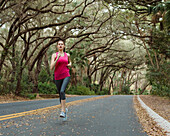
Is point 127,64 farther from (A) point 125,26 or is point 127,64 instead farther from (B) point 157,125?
(B) point 157,125

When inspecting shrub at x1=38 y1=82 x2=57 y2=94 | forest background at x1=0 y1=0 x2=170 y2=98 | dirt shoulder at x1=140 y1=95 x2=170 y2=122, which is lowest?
dirt shoulder at x1=140 y1=95 x2=170 y2=122

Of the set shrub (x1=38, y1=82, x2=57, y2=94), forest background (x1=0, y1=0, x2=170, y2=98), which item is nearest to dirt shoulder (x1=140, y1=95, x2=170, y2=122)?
forest background (x1=0, y1=0, x2=170, y2=98)

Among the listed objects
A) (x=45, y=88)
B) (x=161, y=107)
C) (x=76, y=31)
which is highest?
(x=76, y=31)

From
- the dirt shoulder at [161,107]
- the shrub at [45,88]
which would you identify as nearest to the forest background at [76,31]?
the shrub at [45,88]

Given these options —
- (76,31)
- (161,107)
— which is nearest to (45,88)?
(76,31)

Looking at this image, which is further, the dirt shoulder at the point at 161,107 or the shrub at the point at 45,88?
the shrub at the point at 45,88

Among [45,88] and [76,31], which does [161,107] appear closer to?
[45,88]

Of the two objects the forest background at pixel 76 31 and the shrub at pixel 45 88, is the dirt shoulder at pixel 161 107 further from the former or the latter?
the shrub at pixel 45 88

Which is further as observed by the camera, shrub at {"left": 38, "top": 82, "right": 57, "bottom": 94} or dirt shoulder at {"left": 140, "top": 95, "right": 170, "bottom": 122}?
shrub at {"left": 38, "top": 82, "right": 57, "bottom": 94}

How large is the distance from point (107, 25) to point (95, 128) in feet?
56.5

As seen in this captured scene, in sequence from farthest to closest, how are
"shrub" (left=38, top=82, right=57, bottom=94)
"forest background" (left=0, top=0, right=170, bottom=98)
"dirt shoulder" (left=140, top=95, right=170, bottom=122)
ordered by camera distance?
"shrub" (left=38, top=82, right=57, bottom=94), "forest background" (left=0, top=0, right=170, bottom=98), "dirt shoulder" (left=140, top=95, right=170, bottom=122)

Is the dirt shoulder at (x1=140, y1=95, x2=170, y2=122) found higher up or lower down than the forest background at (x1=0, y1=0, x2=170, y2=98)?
lower down

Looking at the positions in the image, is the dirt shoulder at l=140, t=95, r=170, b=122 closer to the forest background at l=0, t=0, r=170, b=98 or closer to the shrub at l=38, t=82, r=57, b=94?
the forest background at l=0, t=0, r=170, b=98

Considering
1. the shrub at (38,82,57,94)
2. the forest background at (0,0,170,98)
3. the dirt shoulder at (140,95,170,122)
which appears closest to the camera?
the dirt shoulder at (140,95,170,122)
